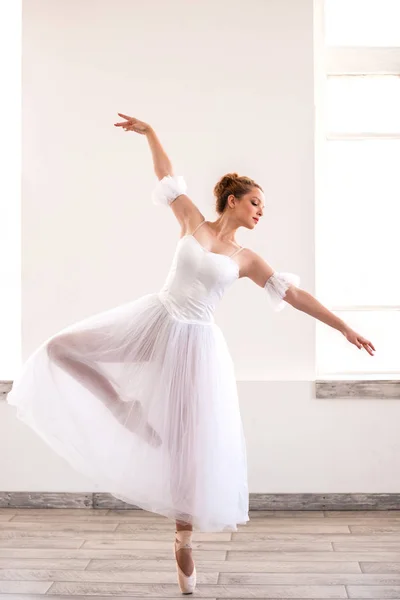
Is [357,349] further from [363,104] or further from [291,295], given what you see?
[291,295]

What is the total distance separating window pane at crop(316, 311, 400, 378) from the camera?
4.21 meters

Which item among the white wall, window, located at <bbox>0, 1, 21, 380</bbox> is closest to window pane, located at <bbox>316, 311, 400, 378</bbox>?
the white wall

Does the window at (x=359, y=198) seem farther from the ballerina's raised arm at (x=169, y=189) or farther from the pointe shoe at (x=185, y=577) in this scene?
the pointe shoe at (x=185, y=577)

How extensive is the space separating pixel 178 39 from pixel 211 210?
2.86ft

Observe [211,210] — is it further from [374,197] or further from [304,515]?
[304,515]

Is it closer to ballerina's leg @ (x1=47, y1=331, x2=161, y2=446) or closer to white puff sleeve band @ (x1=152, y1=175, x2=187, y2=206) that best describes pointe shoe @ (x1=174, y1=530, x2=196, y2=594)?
ballerina's leg @ (x1=47, y1=331, x2=161, y2=446)

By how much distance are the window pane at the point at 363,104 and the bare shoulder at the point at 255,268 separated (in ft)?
5.06

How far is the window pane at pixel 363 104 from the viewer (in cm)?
421

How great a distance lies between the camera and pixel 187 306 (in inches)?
112

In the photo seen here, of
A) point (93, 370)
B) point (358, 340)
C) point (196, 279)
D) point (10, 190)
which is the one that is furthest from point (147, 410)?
point (10, 190)

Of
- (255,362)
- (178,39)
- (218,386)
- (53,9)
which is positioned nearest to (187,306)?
(218,386)

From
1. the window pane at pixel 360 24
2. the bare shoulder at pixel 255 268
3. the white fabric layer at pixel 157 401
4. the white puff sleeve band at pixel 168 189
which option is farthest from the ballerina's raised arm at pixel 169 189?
the window pane at pixel 360 24

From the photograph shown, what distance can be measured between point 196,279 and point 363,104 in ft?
6.23

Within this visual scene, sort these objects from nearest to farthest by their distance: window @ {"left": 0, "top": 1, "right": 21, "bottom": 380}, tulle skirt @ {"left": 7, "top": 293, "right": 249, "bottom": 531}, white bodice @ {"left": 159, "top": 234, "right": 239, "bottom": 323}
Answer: tulle skirt @ {"left": 7, "top": 293, "right": 249, "bottom": 531}
white bodice @ {"left": 159, "top": 234, "right": 239, "bottom": 323}
window @ {"left": 0, "top": 1, "right": 21, "bottom": 380}
